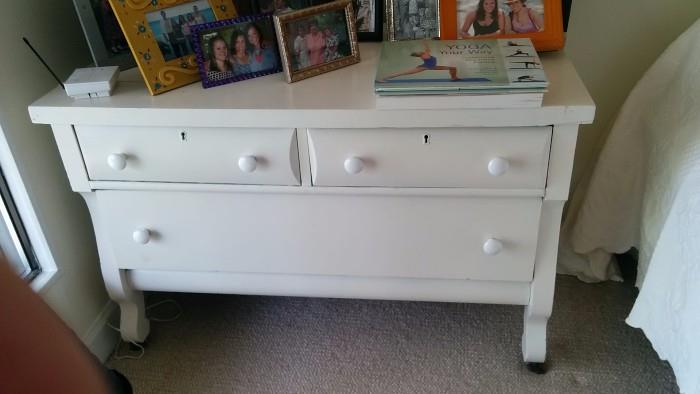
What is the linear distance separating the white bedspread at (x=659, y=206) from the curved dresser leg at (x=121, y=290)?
105cm

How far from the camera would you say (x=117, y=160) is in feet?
3.69

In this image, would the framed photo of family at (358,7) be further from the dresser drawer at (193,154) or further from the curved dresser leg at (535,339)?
the curved dresser leg at (535,339)

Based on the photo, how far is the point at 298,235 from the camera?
122 cm

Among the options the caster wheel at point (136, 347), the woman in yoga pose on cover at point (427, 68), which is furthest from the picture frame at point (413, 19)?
the caster wheel at point (136, 347)

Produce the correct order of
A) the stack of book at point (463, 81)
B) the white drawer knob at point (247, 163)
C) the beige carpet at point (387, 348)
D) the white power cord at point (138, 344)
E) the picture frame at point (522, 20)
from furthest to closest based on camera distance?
the white power cord at point (138, 344)
the beige carpet at point (387, 348)
the picture frame at point (522, 20)
the white drawer knob at point (247, 163)
the stack of book at point (463, 81)

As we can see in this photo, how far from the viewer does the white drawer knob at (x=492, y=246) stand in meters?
1.16

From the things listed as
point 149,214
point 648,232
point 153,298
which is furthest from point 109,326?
point 648,232

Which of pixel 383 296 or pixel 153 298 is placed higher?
pixel 383 296

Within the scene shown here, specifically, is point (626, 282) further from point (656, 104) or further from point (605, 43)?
point (605, 43)

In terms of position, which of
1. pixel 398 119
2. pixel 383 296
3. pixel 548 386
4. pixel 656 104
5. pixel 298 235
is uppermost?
pixel 398 119

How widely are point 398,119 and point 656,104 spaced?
0.67 m

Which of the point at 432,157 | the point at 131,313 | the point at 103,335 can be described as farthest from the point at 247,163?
the point at 103,335

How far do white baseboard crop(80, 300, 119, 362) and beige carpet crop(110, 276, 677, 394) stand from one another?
0.12ft

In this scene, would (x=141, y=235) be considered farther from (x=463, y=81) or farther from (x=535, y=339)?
(x=535, y=339)
